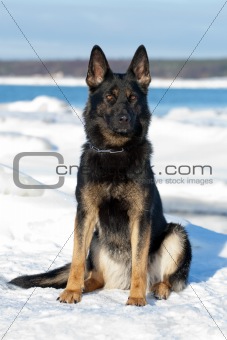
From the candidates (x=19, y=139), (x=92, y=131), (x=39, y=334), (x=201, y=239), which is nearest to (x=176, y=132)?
(x=19, y=139)

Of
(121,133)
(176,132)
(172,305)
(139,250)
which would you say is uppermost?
(176,132)

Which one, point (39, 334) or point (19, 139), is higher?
point (19, 139)

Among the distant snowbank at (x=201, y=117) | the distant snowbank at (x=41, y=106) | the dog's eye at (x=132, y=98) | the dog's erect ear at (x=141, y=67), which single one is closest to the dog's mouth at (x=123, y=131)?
the dog's eye at (x=132, y=98)

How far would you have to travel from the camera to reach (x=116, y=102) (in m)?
4.39

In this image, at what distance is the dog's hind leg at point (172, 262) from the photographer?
4.54 metres

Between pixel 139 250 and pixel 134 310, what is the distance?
50 centimetres

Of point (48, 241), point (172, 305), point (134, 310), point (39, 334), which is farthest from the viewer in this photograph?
point (48, 241)

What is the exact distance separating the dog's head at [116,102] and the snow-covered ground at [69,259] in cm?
115

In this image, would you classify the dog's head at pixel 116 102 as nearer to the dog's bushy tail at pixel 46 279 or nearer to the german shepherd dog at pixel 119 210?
the german shepherd dog at pixel 119 210

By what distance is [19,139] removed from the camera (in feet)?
44.4

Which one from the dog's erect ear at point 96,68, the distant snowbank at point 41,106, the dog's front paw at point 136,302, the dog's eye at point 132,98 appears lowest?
the dog's front paw at point 136,302

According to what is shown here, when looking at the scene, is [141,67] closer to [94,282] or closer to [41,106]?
[94,282]

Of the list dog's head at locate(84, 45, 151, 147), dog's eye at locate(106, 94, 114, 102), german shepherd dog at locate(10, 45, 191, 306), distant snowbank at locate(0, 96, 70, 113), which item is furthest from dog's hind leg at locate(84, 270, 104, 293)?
distant snowbank at locate(0, 96, 70, 113)

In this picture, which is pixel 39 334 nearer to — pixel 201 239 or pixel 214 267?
pixel 214 267
